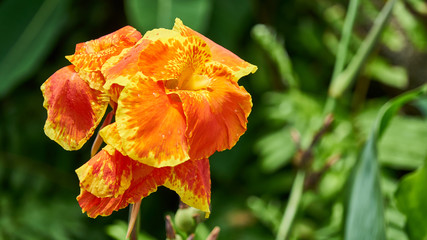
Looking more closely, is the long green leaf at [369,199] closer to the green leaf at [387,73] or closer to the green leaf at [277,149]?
the green leaf at [277,149]

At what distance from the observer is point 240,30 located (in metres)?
1.49

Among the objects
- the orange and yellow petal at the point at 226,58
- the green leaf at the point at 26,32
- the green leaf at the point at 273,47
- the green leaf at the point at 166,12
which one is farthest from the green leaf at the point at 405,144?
the green leaf at the point at 26,32

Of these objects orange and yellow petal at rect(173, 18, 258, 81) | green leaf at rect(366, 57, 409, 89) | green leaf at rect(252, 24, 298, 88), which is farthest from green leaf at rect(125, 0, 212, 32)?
orange and yellow petal at rect(173, 18, 258, 81)

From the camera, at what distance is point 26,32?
143 cm

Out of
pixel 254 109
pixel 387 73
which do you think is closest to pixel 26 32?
pixel 254 109

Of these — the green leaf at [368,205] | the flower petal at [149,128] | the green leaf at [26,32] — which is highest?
the flower petal at [149,128]

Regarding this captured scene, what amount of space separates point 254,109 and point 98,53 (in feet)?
3.73

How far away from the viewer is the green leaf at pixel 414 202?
0.70 metres

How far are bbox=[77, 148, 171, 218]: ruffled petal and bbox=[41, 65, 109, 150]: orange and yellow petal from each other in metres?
0.04

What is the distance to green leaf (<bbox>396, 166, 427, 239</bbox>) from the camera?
70 cm

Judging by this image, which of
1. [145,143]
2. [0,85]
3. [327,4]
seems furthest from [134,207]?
[327,4]

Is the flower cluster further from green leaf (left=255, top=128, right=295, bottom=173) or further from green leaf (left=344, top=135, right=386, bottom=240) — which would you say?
green leaf (left=255, top=128, right=295, bottom=173)

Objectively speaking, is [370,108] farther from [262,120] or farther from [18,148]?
[18,148]

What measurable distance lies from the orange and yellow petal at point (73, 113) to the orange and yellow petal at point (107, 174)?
25mm
